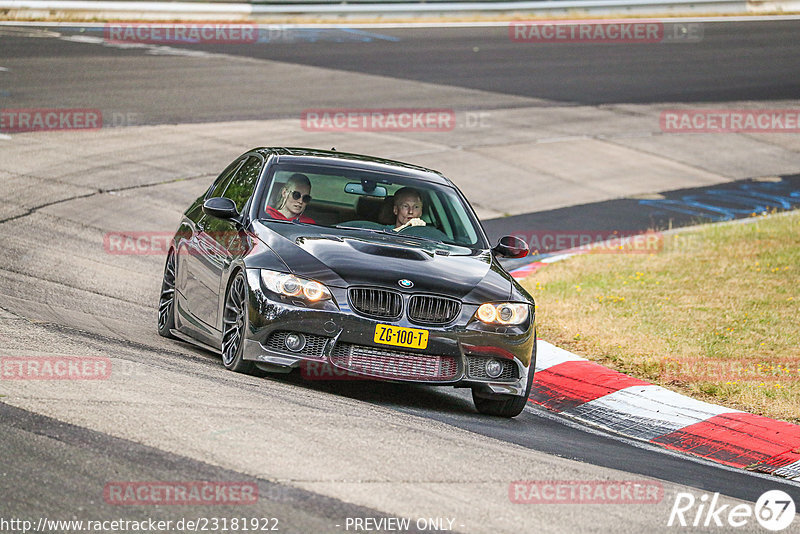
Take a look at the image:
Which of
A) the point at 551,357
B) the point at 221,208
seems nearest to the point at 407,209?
the point at 221,208

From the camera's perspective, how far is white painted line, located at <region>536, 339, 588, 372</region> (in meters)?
10.2

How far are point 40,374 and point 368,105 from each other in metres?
17.2

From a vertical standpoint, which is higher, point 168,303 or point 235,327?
point 235,327

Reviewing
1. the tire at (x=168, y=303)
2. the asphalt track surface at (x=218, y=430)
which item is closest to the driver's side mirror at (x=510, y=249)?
the asphalt track surface at (x=218, y=430)

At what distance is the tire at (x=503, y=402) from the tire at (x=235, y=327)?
153cm

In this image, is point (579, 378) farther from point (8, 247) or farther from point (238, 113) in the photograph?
point (238, 113)

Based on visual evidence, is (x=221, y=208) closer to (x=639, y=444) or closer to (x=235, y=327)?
(x=235, y=327)

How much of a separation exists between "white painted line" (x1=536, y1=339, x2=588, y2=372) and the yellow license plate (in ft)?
7.70

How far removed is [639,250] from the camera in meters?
15.7

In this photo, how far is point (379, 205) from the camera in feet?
31.6

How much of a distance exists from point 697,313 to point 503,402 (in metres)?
4.28

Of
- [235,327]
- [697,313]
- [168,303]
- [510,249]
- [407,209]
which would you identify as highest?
[407,209]

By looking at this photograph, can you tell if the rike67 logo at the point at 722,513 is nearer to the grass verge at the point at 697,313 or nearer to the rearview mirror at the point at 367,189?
the grass verge at the point at 697,313

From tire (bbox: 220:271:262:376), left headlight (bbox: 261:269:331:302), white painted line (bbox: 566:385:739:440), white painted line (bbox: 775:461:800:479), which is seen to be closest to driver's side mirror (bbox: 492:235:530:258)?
white painted line (bbox: 566:385:739:440)
